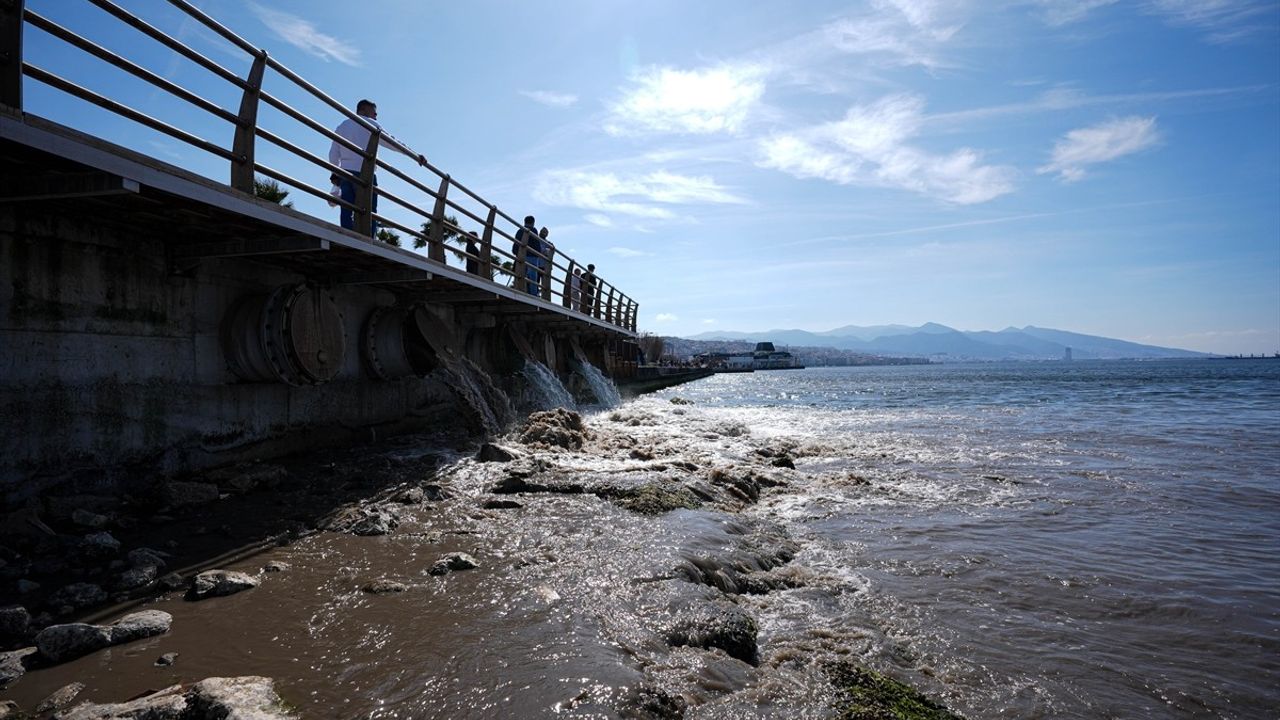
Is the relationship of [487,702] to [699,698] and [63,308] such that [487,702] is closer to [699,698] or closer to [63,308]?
[699,698]

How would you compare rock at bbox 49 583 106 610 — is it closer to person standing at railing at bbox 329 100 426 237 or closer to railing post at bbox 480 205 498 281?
person standing at railing at bbox 329 100 426 237

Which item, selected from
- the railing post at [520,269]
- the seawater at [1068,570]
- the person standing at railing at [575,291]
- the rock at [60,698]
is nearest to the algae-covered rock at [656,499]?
the seawater at [1068,570]

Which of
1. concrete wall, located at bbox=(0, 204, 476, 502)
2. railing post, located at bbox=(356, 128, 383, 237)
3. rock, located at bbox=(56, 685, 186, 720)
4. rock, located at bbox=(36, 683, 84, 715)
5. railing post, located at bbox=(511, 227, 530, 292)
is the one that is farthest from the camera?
railing post, located at bbox=(511, 227, 530, 292)

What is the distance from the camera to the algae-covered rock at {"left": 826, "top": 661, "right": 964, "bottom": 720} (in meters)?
3.17

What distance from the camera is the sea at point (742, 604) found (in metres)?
3.20

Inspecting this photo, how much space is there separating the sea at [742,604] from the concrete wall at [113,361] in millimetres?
1569

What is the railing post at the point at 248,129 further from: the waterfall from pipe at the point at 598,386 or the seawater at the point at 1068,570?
the waterfall from pipe at the point at 598,386

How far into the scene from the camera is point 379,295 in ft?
37.7

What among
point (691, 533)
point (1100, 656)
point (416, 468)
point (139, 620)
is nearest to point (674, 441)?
point (416, 468)

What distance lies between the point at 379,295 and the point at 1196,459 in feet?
53.5

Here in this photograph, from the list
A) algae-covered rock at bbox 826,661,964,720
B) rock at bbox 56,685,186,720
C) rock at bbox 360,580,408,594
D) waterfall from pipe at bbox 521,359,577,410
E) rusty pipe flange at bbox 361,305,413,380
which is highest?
rusty pipe flange at bbox 361,305,413,380

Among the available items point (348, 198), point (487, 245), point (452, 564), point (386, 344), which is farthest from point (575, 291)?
point (452, 564)

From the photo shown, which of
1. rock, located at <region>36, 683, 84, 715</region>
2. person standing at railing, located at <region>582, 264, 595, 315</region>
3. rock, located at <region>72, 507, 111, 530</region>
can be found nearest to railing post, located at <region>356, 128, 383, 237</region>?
rock, located at <region>72, 507, 111, 530</region>

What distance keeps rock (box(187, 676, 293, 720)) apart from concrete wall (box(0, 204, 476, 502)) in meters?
4.31
